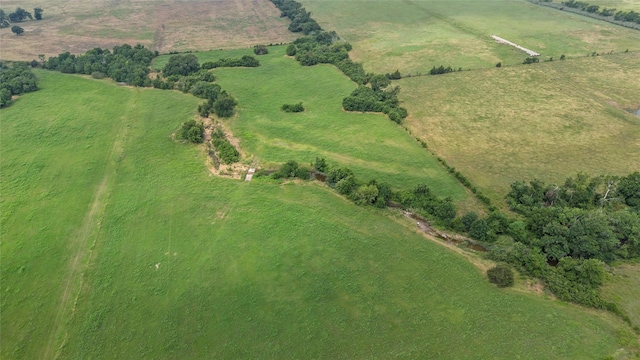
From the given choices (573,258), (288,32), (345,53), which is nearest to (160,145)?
(345,53)

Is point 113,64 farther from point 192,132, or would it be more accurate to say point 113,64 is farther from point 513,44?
point 513,44

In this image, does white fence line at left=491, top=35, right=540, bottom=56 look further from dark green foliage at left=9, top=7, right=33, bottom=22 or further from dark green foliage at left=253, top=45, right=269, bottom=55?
dark green foliage at left=9, top=7, right=33, bottom=22

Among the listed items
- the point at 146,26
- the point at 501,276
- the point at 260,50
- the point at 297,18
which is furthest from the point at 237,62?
the point at 501,276

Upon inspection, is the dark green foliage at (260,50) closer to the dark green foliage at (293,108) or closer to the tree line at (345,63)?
the tree line at (345,63)

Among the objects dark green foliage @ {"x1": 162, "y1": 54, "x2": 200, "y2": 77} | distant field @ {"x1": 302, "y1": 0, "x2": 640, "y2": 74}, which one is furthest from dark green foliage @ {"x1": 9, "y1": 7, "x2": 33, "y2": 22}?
distant field @ {"x1": 302, "y1": 0, "x2": 640, "y2": 74}

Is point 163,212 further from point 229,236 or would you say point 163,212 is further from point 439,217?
point 439,217
